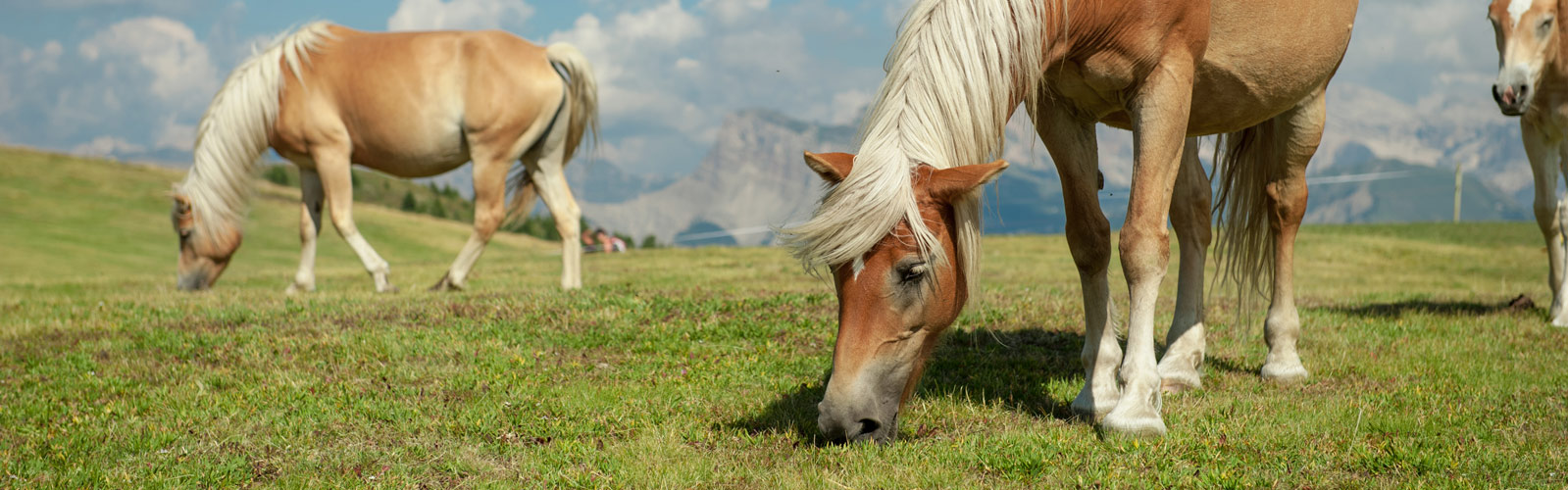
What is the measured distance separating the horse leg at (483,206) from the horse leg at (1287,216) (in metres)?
7.80

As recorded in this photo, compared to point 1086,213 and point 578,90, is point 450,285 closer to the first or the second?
point 578,90

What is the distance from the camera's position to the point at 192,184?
11516 mm

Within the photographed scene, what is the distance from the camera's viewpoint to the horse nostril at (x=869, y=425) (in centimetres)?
373

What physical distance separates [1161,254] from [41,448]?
16.6ft

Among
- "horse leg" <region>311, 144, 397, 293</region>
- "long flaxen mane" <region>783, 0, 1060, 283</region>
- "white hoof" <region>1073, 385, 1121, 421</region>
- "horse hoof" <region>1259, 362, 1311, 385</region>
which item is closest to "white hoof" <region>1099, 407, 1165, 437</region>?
"white hoof" <region>1073, 385, 1121, 421</region>

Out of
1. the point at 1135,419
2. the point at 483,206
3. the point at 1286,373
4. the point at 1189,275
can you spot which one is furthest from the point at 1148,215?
the point at 483,206

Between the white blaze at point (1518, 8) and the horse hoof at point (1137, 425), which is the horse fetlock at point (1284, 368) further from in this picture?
the white blaze at point (1518, 8)

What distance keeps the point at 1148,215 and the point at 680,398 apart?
8.11 ft

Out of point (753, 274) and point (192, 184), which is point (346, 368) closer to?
point (192, 184)

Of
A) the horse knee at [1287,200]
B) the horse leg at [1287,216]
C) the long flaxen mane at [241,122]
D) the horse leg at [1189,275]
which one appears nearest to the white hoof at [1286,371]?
the horse leg at [1287,216]

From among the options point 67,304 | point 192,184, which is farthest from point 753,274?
point 67,304

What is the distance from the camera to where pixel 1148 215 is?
424 cm

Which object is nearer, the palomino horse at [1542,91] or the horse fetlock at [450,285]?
the palomino horse at [1542,91]

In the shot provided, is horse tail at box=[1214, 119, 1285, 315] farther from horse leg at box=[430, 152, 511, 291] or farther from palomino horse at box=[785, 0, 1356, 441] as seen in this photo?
horse leg at box=[430, 152, 511, 291]
